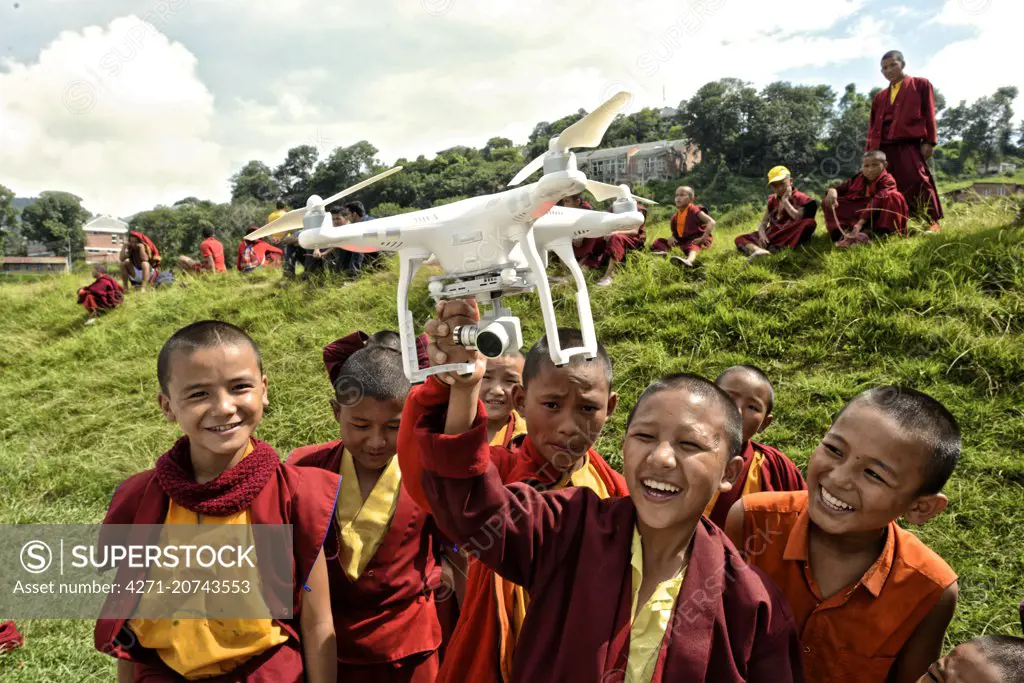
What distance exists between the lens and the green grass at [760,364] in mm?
3986

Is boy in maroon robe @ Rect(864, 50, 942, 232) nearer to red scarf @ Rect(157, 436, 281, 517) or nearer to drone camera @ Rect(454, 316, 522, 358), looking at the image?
drone camera @ Rect(454, 316, 522, 358)

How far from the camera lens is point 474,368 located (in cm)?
154

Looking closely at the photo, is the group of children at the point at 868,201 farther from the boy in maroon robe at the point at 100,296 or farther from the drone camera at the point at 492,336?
the boy in maroon robe at the point at 100,296

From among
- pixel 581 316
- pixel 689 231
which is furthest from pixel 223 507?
pixel 689 231

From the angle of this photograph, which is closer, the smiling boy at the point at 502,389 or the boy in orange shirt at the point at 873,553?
the boy in orange shirt at the point at 873,553

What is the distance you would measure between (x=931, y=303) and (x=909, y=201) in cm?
300

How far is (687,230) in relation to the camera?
8828 mm

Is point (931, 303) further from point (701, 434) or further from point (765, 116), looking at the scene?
point (765, 116)

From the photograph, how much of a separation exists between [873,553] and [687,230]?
7.14 m

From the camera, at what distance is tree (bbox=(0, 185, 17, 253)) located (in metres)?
46.9

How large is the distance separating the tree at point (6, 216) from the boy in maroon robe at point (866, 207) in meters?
53.6

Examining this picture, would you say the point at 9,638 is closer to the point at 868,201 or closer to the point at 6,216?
the point at 868,201

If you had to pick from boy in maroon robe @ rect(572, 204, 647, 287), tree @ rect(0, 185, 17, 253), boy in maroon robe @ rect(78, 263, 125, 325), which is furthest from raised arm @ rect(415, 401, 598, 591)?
tree @ rect(0, 185, 17, 253)

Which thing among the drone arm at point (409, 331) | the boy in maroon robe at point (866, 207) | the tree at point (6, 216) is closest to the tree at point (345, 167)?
the boy in maroon robe at point (866, 207)
